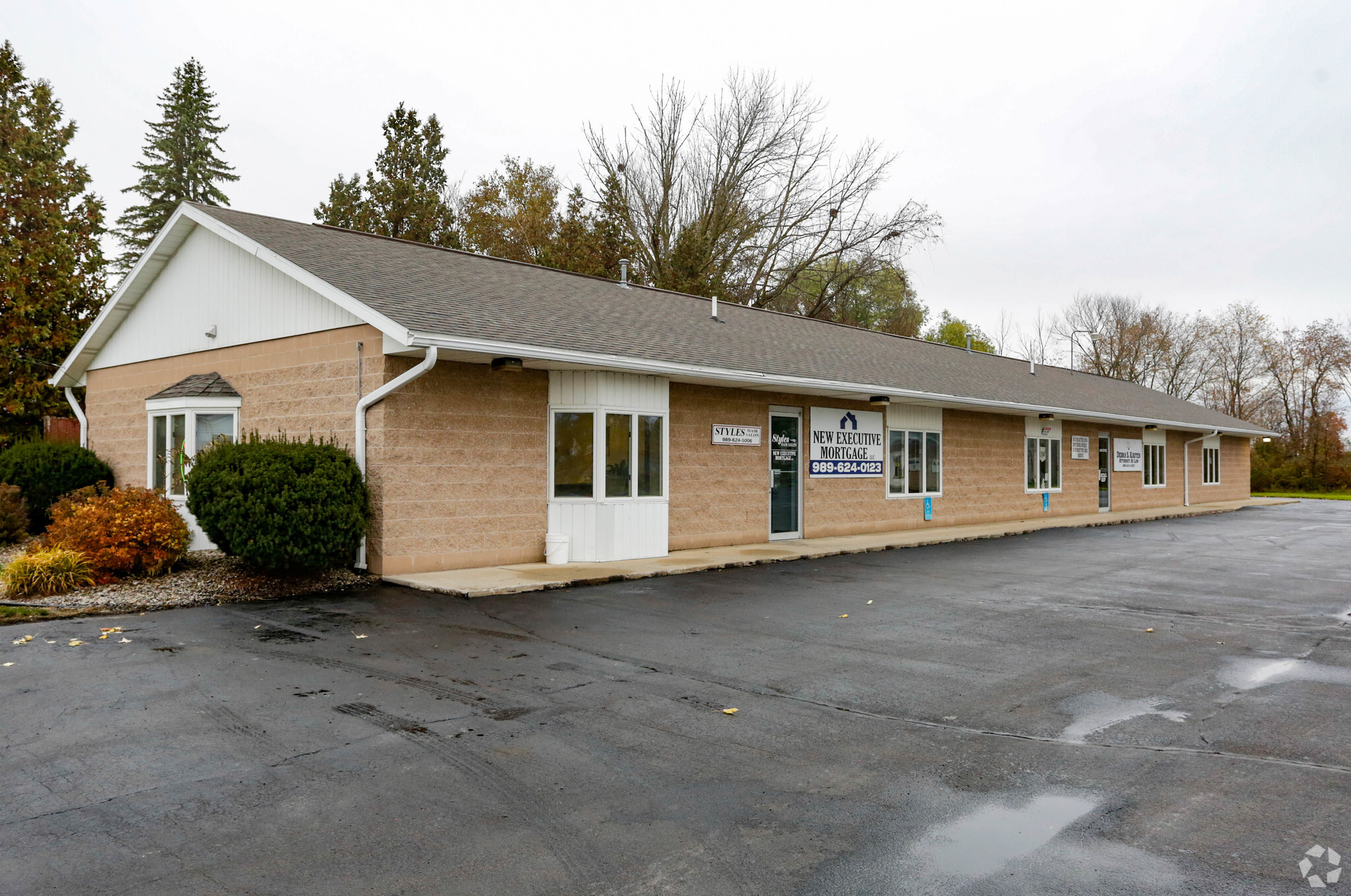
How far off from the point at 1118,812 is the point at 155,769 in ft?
15.3

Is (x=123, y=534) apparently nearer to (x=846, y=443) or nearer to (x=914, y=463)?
(x=846, y=443)

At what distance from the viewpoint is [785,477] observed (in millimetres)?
15844

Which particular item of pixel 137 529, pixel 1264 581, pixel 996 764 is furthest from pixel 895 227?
pixel 996 764

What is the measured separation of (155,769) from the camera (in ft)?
14.6

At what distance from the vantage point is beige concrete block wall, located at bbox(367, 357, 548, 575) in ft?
35.0

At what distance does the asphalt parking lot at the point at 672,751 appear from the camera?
338cm

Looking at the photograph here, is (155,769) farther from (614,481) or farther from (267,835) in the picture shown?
(614,481)

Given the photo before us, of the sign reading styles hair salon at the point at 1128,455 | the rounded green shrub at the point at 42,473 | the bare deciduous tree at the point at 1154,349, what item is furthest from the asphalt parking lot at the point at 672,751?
the bare deciduous tree at the point at 1154,349

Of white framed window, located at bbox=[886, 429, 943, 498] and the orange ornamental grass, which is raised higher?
white framed window, located at bbox=[886, 429, 943, 498]

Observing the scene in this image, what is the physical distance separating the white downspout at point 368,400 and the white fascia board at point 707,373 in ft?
0.95

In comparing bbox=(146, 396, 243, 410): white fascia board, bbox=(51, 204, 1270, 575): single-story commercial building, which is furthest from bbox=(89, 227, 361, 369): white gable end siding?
bbox=(146, 396, 243, 410): white fascia board

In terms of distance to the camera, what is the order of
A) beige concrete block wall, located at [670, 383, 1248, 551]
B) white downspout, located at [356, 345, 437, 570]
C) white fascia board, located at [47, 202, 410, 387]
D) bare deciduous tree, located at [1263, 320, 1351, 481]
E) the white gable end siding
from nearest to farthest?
1. white downspout, located at [356, 345, 437, 570]
2. white fascia board, located at [47, 202, 410, 387]
3. the white gable end siding
4. beige concrete block wall, located at [670, 383, 1248, 551]
5. bare deciduous tree, located at [1263, 320, 1351, 481]

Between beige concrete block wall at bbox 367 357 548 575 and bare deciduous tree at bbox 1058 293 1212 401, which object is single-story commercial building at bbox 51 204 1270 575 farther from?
bare deciduous tree at bbox 1058 293 1212 401

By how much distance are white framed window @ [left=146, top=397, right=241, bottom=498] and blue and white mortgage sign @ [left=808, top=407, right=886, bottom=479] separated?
32.1 feet
